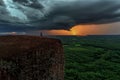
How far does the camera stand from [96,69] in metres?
80.1

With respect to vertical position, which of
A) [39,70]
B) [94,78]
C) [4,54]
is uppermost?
[4,54]

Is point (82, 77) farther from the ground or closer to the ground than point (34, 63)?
closer to the ground

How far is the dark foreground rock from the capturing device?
3812 mm

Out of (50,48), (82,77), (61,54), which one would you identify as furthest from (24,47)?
(82,77)

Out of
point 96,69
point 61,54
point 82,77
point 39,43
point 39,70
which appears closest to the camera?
point 39,70

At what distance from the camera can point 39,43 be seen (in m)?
4.66

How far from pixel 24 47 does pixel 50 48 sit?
23.8 inches

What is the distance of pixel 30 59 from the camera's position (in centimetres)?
412

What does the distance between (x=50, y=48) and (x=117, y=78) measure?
207ft

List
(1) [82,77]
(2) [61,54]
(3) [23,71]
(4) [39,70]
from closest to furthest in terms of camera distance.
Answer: (3) [23,71], (4) [39,70], (2) [61,54], (1) [82,77]

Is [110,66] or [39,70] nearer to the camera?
[39,70]

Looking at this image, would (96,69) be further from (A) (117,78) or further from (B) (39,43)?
(B) (39,43)

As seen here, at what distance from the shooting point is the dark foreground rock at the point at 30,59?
381 cm

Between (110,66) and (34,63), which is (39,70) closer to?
(34,63)
